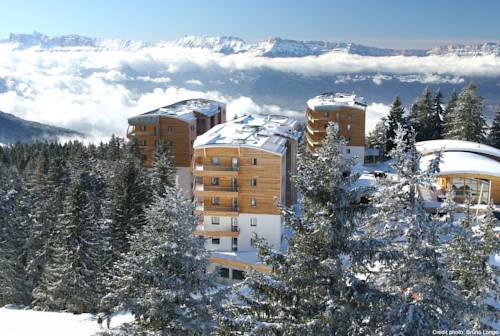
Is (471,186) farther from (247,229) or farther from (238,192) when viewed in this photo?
(238,192)

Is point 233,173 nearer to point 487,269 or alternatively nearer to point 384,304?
point 487,269

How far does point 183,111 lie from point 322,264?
60297 mm

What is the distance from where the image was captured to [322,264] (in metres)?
13.1

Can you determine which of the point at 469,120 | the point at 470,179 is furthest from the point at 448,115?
the point at 470,179

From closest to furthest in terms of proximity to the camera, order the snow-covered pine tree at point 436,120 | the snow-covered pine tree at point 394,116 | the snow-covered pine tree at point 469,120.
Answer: the snow-covered pine tree at point 469,120 < the snow-covered pine tree at point 394,116 < the snow-covered pine tree at point 436,120

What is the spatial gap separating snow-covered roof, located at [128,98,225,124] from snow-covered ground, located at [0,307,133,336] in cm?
3655

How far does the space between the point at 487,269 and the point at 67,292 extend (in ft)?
103

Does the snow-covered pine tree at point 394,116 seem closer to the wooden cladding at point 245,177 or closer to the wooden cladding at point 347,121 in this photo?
the wooden cladding at point 347,121

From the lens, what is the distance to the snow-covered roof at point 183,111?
68.2 meters

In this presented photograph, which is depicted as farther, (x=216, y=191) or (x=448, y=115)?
(x=448, y=115)

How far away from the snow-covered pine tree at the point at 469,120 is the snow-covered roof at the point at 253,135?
92.1ft

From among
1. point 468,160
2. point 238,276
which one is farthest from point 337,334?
point 468,160

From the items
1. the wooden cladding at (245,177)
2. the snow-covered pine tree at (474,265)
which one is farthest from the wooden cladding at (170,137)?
the snow-covered pine tree at (474,265)

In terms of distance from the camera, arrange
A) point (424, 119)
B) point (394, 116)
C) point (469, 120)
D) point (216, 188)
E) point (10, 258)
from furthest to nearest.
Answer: point (424, 119), point (394, 116), point (469, 120), point (10, 258), point (216, 188)
